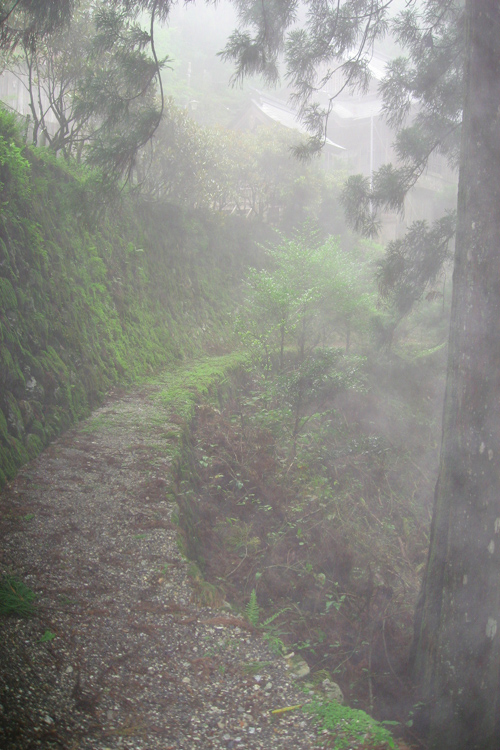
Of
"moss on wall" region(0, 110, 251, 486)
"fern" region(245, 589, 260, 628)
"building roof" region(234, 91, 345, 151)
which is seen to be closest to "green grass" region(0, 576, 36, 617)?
"moss on wall" region(0, 110, 251, 486)

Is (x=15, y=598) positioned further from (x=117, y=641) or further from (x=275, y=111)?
(x=275, y=111)

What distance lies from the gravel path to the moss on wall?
806mm

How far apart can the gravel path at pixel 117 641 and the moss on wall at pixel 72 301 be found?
81 centimetres

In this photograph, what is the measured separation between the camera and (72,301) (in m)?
7.18

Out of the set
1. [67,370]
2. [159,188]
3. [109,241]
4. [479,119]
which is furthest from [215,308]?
[479,119]

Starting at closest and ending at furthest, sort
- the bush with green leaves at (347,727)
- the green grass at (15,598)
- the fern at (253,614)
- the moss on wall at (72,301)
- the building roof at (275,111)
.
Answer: the bush with green leaves at (347,727), the green grass at (15,598), the fern at (253,614), the moss on wall at (72,301), the building roof at (275,111)

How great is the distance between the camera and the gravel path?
2684 millimetres

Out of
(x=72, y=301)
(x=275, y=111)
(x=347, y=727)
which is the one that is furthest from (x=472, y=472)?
(x=275, y=111)

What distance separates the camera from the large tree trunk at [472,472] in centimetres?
375

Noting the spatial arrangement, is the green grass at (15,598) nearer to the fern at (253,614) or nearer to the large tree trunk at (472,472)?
the fern at (253,614)

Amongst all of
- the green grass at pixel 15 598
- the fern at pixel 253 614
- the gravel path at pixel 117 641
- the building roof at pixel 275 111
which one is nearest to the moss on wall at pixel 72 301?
the gravel path at pixel 117 641

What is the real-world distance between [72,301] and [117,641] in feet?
16.5

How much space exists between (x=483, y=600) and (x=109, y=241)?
8679mm

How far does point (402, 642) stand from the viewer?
473 centimetres
